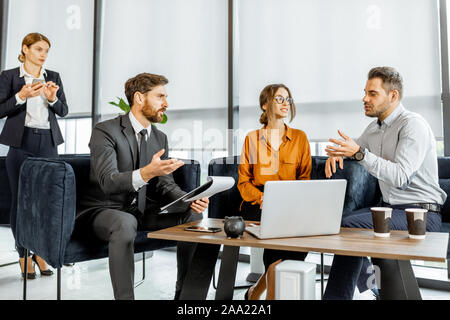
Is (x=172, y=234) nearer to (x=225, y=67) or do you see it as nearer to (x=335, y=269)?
(x=335, y=269)

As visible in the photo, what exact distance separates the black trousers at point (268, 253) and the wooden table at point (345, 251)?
0.51 m

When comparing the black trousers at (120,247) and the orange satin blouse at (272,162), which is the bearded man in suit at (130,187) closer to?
the black trousers at (120,247)

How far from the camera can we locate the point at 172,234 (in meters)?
1.44

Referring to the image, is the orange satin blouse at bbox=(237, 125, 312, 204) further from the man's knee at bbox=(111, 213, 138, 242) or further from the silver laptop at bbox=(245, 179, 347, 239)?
the silver laptop at bbox=(245, 179, 347, 239)

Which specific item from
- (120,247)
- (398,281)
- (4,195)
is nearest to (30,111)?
(4,195)

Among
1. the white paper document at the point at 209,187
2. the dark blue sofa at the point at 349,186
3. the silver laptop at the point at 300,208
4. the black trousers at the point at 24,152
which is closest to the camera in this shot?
the silver laptop at the point at 300,208

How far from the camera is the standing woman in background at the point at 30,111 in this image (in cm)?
276

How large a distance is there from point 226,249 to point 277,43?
6.73 ft

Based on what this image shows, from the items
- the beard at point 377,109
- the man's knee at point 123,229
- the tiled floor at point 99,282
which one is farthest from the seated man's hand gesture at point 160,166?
the beard at point 377,109

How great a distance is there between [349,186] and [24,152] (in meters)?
2.18

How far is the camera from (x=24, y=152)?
9.14 feet

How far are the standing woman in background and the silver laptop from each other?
2042 mm

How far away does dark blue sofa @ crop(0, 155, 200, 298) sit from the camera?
178cm

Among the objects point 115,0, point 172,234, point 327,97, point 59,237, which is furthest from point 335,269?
point 115,0
